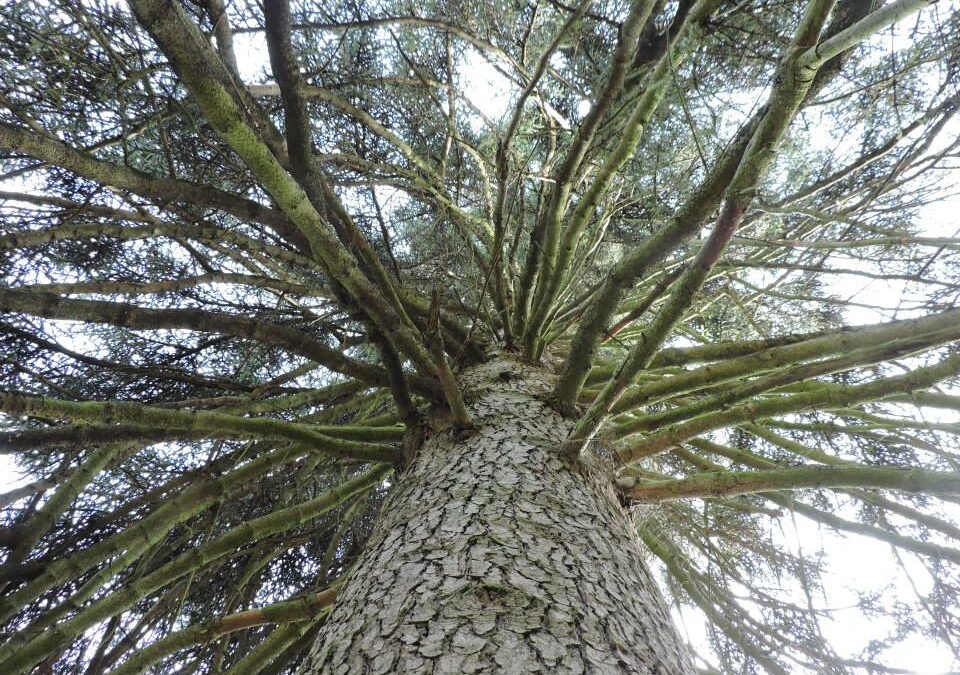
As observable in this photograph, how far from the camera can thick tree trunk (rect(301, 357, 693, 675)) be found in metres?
0.84

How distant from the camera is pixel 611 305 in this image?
4.95ft

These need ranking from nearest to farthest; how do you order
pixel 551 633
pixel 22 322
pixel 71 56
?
pixel 551 633 → pixel 71 56 → pixel 22 322

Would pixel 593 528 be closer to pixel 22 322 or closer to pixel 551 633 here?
pixel 551 633

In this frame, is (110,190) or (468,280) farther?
(468,280)

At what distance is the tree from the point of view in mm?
1038

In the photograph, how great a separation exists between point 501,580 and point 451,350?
71.3 inches

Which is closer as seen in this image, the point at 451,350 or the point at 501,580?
the point at 501,580

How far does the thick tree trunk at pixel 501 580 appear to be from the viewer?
838 millimetres

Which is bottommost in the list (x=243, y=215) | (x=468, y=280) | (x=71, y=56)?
(x=243, y=215)

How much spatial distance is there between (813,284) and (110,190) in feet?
12.1

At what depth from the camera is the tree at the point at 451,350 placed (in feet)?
3.41

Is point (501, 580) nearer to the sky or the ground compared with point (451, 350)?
nearer to the ground

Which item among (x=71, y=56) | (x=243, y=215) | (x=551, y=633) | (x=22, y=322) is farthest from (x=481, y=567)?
(x=22, y=322)

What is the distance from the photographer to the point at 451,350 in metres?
2.73
